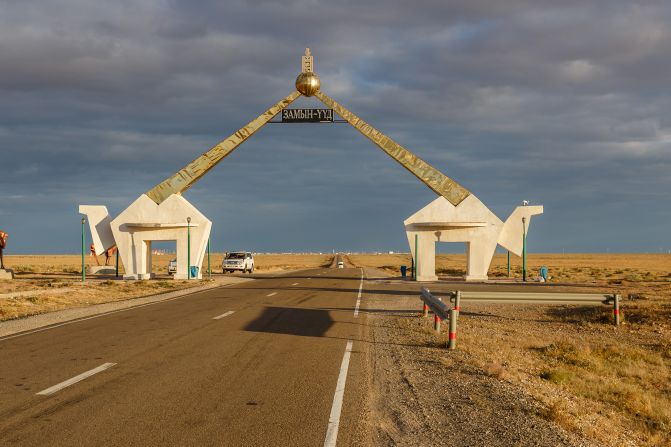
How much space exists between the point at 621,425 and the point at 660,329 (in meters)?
11.2

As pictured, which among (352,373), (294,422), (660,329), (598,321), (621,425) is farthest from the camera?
(598,321)

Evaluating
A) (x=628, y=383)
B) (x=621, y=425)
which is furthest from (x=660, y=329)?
(x=621, y=425)

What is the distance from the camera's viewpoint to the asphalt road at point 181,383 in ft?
22.7

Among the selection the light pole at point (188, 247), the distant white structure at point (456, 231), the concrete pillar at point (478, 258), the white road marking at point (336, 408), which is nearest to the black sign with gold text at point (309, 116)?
the distant white structure at point (456, 231)

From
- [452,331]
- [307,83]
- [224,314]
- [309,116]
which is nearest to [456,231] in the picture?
[309,116]

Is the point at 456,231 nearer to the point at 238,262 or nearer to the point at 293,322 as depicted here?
the point at 238,262

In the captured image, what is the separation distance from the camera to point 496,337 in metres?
16.2

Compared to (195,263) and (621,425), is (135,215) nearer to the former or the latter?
(195,263)

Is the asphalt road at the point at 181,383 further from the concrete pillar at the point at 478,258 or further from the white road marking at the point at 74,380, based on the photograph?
the concrete pillar at the point at 478,258

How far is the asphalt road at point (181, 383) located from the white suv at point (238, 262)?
137ft

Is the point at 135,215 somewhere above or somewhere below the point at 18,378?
above

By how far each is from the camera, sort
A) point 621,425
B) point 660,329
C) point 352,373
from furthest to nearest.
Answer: point 660,329, point 352,373, point 621,425

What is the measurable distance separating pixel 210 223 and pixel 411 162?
13.8 metres

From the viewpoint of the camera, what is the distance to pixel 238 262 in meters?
59.6
